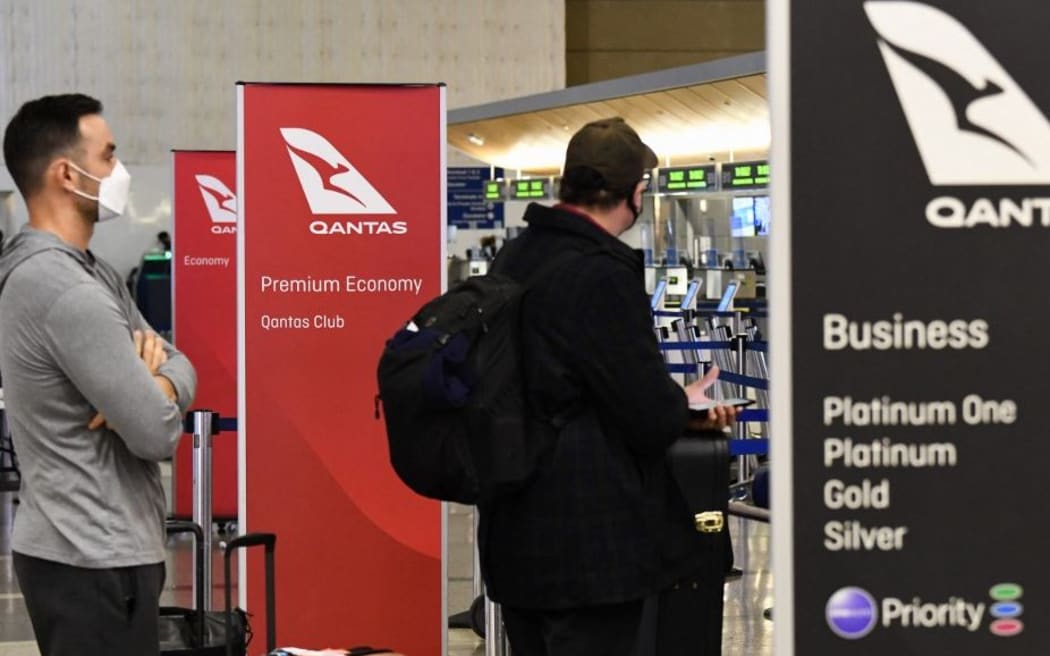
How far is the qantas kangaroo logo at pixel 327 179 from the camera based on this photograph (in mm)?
5918

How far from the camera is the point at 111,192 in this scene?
332 centimetres

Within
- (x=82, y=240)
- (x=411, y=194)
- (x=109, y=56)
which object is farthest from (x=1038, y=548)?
(x=109, y=56)

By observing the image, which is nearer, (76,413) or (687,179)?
(76,413)

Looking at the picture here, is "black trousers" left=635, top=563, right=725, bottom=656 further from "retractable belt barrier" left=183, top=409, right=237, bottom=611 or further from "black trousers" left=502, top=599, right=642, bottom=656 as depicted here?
"retractable belt barrier" left=183, top=409, right=237, bottom=611

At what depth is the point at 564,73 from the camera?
90.0 feet

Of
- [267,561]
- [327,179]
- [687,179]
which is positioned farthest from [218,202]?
[687,179]

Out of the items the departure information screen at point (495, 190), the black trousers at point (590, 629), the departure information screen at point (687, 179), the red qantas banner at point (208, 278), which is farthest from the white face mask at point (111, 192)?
the departure information screen at point (495, 190)

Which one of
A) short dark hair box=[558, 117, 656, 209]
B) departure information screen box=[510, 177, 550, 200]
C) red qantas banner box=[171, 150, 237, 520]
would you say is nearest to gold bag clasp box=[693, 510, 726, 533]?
short dark hair box=[558, 117, 656, 209]

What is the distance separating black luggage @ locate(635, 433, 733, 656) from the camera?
3492 millimetres

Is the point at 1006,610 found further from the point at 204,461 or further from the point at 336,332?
the point at 204,461

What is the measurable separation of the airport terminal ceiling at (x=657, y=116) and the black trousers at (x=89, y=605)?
39.9 ft

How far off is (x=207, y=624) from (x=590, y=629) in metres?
1.88

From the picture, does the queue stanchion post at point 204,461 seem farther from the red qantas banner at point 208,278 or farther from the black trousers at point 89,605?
the black trousers at point 89,605

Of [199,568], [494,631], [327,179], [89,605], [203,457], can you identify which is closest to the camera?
[89,605]
